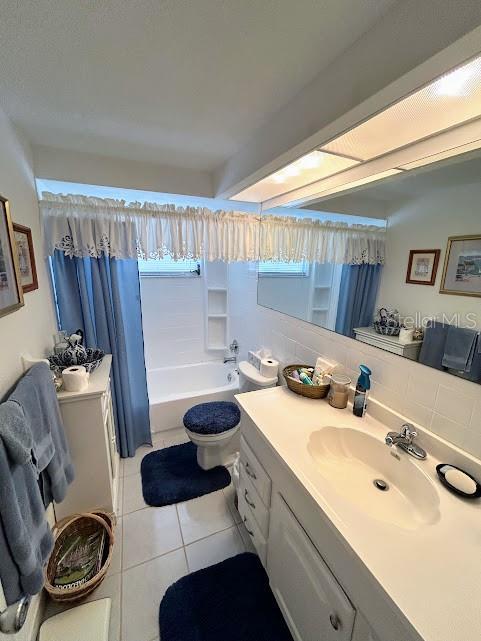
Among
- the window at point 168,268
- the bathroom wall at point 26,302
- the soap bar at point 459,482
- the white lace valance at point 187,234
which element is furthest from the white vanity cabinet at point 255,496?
the window at point 168,268

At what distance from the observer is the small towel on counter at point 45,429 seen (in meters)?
0.98

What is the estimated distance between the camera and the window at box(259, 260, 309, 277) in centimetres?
180

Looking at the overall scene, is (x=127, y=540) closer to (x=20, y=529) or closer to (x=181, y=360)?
(x=20, y=529)

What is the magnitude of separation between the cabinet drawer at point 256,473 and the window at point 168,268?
2.01 metres

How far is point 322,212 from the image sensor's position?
1.65 m

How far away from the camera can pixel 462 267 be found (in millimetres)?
874

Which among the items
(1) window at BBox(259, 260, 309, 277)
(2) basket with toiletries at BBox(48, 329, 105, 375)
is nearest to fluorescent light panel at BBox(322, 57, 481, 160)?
(1) window at BBox(259, 260, 309, 277)

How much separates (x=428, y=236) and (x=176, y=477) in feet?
7.04

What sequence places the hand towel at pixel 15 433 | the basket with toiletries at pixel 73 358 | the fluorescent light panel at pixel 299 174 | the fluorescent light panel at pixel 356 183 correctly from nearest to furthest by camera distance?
1. the hand towel at pixel 15 433
2. the fluorescent light panel at pixel 356 183
3. the fluorescent light panel at pixel 299 174
4. the basket with toiletries at pixel 73 358

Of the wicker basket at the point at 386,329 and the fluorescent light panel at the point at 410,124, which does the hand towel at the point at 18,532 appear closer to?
the wicker basket at the point at 386,329

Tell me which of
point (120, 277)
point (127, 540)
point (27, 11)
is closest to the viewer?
point (27, 11)

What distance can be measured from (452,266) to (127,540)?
7.01 feet

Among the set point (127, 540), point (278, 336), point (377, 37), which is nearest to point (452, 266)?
point (377, 37)

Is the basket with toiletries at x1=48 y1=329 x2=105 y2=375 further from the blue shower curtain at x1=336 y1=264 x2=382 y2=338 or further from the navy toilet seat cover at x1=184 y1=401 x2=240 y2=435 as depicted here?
the blue shower curtain at x1=336 y1=264 x2=382 y2=338
